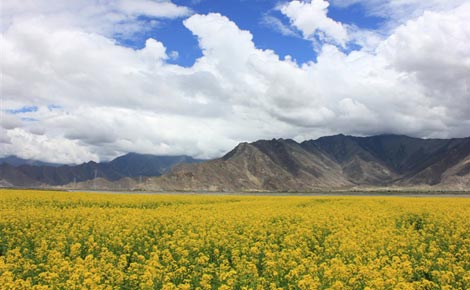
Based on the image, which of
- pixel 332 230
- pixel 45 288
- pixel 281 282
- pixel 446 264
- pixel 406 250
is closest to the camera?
pixel 45 288

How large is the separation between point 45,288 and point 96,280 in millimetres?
1271

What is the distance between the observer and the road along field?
11.2 m

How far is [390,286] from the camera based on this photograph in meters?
10.2

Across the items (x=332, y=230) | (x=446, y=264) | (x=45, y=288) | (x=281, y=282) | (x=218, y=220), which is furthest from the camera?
(x=218, y=220)

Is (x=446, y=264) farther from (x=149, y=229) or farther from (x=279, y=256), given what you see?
(x=149, y=229)

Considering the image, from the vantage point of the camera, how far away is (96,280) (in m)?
10.5

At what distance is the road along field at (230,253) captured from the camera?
11.2 meters

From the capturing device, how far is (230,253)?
16.7m

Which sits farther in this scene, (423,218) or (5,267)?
(423,218)

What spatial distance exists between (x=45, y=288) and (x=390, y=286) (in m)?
9.23

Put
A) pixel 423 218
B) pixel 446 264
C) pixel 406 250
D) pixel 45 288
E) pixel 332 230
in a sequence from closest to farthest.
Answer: pixel 45 288 → pixel 446 264 → pixel 406 250 → pixel 332 230 → pixel 423 218

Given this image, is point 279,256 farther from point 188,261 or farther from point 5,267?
point 5,267

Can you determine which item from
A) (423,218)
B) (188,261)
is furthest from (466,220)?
(188,261)

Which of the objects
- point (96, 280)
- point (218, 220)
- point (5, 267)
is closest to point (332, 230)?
point (218, 220)
